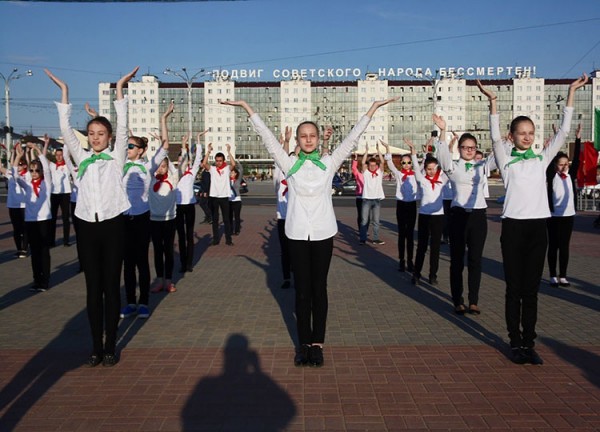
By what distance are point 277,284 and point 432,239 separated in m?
2.55

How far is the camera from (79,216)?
5355 millimetres

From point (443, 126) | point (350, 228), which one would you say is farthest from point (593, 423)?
point (350, 228)

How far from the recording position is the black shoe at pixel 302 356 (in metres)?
5.23

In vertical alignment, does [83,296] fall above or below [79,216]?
below

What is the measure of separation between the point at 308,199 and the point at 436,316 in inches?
108

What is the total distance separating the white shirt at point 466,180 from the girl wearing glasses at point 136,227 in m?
3.61

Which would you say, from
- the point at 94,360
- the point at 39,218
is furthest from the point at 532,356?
the point at 39,218

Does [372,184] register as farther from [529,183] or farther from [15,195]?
[529,183]

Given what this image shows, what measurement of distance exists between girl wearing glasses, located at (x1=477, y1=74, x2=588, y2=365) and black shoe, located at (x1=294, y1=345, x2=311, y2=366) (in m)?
1.86

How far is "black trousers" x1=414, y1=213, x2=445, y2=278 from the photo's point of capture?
9.10m

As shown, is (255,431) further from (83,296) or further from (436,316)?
(83,296)

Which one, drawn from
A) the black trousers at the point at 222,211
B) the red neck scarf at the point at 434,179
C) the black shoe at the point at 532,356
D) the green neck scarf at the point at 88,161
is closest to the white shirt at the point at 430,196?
the red neck scarf at the point at 434,179

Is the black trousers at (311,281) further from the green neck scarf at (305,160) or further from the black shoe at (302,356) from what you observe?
the green neck scarf at (305,160)

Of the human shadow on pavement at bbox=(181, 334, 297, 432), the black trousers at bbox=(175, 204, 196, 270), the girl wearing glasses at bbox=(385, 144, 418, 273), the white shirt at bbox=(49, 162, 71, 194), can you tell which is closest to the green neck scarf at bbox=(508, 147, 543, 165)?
the human shadow on pavement at bbox=(181, 334, 297, 432)
